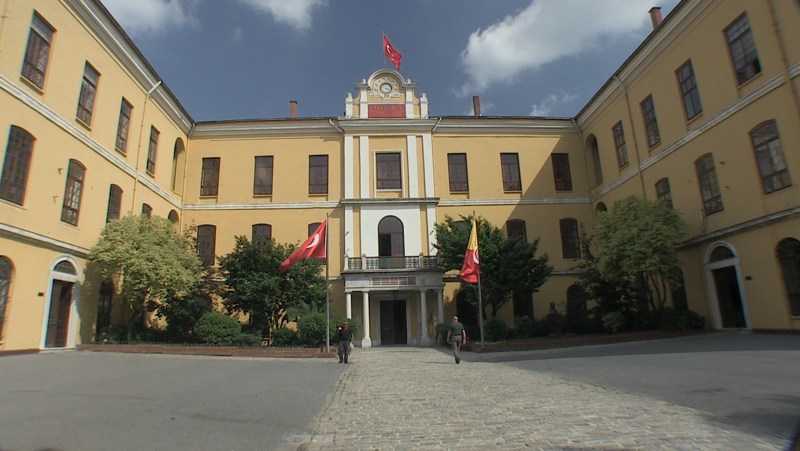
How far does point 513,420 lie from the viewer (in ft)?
19.9

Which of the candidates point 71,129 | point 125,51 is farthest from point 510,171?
point 71,129

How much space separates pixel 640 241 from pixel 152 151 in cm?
2170

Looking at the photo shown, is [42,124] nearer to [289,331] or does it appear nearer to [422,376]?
[289,331]

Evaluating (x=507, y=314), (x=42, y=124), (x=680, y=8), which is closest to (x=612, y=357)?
(x=507, y=314)

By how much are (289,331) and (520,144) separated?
1653cm

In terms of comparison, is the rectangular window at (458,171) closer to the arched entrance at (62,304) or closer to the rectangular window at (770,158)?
the rectangular window at (770,158)

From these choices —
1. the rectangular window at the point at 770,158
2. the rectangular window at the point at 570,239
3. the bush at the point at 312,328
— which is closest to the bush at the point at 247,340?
the bush at the point at 312,328

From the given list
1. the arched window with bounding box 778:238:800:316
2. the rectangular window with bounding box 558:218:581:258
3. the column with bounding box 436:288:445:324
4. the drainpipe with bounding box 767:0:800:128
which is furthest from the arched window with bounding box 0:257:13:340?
the drainpipe with bounding box 767:0:800:128

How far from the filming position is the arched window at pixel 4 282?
13383mm

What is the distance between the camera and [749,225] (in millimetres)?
15555

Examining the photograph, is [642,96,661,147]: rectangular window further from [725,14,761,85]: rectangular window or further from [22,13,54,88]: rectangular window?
[22,13,54,88]: rectangular window

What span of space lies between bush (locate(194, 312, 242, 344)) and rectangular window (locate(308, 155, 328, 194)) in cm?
969

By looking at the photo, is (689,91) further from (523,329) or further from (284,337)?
(284,337)

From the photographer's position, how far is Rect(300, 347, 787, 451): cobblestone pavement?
4969 millimetres
